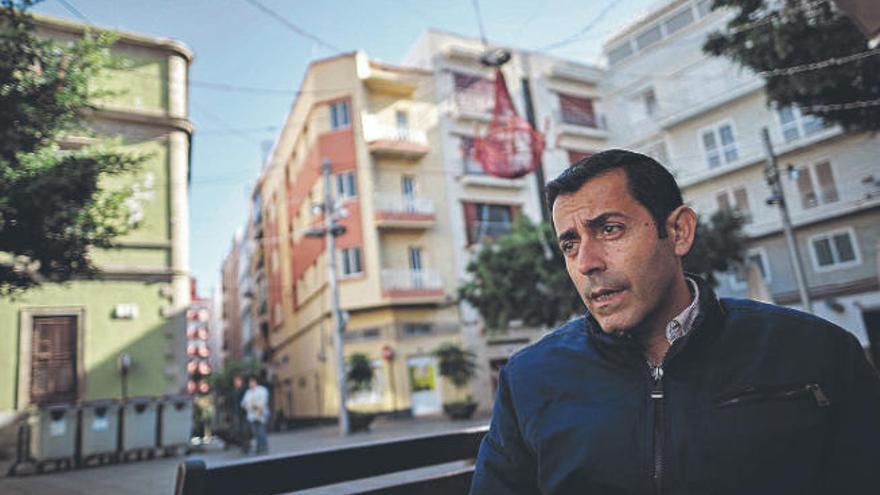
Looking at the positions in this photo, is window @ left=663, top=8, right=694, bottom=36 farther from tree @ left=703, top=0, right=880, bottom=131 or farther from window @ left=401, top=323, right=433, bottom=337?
window @ left=401, top=323, right=433, bottom=337

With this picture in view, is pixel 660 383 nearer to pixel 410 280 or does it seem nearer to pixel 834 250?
pixel 410 280

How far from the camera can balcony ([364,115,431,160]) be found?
24.7 m

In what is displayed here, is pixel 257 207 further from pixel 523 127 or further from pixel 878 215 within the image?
pixel 878 215

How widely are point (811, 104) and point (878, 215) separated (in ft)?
44.8

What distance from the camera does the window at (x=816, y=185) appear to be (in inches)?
880

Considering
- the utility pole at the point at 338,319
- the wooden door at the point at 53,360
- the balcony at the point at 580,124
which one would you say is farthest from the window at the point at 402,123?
the wooden door at the point at 53,360

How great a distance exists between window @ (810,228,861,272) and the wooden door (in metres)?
26.0

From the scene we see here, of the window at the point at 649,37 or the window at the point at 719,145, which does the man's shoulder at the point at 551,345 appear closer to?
the window at the point at 719,145

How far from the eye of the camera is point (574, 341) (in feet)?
5.63

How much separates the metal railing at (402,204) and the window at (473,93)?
5.21 metres

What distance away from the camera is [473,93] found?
27.4 metres

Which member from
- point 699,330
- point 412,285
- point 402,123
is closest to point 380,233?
point 412,285

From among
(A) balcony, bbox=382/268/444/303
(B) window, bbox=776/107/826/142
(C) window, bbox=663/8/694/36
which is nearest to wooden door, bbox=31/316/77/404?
(A) balcony, bbox=382/268/444/303

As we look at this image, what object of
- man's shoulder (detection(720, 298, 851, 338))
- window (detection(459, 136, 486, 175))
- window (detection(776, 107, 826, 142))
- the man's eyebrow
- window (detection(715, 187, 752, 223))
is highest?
window (detection(459, 136, 486, 175))
